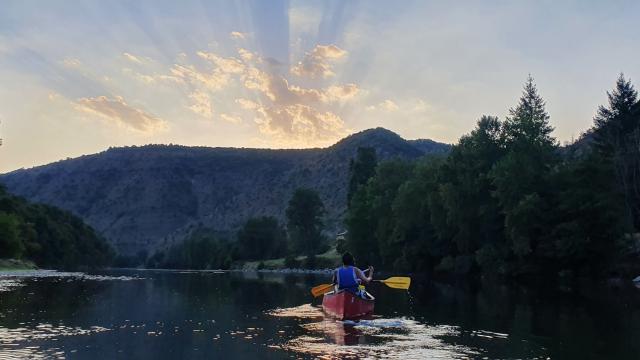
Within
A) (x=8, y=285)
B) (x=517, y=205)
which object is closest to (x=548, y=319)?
(x=517, y=205)

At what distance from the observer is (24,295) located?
38375 millimetres

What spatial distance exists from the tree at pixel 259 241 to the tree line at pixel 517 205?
2086 inches

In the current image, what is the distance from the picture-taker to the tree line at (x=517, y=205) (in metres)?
60.9

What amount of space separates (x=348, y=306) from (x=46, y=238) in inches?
4867

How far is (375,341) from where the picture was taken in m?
21.2

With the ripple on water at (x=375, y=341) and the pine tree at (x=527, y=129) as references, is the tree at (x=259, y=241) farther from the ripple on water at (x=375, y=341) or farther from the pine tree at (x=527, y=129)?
the ripple on water at (x=375, y=341)

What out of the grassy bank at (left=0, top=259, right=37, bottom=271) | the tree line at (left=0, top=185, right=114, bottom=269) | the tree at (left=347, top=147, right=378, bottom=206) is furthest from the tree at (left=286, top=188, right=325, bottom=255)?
the grassy bank at (left=0, top=259, right=37, bottom=271)

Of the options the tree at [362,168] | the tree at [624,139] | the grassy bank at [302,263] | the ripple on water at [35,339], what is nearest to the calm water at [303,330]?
the ripple on water at [35,339]

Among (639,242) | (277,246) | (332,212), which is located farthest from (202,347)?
(332,212)

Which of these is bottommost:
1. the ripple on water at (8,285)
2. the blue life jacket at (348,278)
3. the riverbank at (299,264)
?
the ripple on water at (8,285)

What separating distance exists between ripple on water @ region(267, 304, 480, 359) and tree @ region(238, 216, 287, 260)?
125 meters

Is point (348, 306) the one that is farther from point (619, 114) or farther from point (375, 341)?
point (619, 114)

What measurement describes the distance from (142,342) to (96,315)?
920 centimetres

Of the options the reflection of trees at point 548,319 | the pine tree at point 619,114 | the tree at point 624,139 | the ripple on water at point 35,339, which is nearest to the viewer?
the ripple on water at point 35,339
